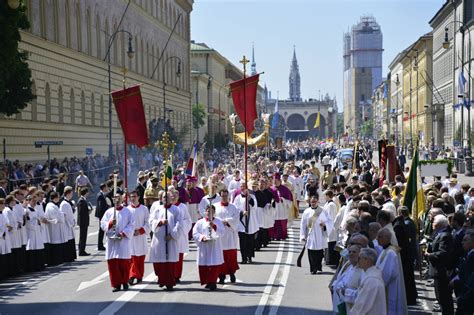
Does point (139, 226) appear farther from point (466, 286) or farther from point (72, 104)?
point (72, 104)

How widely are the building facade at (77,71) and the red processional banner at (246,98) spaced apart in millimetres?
8186

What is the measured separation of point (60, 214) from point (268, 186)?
5.55 m

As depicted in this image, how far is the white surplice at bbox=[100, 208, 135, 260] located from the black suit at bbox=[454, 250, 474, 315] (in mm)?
6595

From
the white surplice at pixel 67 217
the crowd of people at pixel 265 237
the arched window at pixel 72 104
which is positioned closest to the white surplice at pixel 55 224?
the crowd of people at pixel 265 237

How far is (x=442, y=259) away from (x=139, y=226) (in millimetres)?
5978

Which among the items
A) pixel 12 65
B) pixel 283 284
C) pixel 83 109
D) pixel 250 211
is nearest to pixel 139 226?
pixel 283 284

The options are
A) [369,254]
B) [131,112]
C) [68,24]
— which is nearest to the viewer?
[369,254]

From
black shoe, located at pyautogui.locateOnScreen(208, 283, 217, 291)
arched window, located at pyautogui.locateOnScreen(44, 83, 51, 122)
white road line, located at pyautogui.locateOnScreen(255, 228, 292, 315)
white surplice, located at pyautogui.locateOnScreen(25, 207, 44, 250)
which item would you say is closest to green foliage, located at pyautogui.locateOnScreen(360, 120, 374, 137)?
arched window, located at pyautogui.locateOnScreen(44, 83, 51, 122)

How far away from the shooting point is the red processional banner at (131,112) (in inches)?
645

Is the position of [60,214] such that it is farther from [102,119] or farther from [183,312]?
[102,119]

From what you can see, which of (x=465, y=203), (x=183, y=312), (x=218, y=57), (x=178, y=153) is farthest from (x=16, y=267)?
(x=218, y=57)

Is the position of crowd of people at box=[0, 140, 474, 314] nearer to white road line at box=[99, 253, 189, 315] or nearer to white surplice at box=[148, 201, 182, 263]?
white surplice at box=[148, 201, 182, 263]

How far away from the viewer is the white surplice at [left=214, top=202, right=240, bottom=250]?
54.0 feet

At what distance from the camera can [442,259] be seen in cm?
1207
